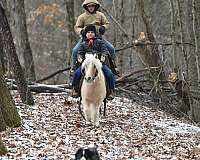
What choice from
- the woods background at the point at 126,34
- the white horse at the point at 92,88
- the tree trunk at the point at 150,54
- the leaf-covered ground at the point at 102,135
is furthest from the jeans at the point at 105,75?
the tree trunk at the point at 150,54

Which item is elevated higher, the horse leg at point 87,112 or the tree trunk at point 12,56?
the tree trunk at point 12,56

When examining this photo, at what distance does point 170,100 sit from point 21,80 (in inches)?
262

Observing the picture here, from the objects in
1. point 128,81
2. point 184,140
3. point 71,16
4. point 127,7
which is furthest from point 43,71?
point 184,140

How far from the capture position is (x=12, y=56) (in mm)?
13547

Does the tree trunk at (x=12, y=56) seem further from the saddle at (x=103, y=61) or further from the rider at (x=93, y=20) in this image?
the rider at (x=93, y=20)

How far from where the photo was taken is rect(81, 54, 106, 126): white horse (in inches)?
486

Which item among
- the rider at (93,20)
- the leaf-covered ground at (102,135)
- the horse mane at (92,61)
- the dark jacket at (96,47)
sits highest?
the rider at (93,20)

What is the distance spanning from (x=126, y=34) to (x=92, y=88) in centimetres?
483

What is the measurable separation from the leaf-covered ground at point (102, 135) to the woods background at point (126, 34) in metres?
2.32

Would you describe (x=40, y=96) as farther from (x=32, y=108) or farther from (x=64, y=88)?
(x=32, y=108)

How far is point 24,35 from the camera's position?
2219 cm

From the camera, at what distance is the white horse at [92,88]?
12352 millimetres

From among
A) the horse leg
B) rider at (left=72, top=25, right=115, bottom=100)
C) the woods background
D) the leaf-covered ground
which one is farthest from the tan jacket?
the woods background

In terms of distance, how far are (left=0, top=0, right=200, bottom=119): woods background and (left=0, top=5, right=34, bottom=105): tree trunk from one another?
8.64 feet
